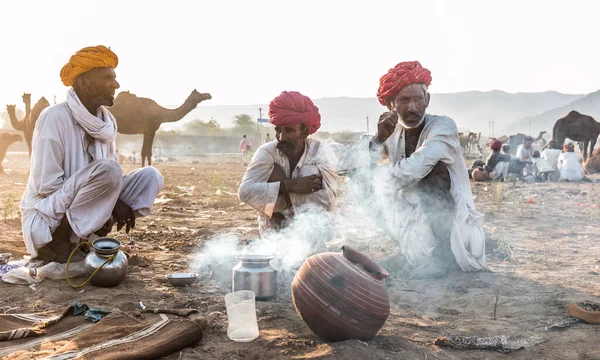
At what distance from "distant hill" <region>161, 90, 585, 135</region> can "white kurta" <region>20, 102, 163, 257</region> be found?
164295 mm

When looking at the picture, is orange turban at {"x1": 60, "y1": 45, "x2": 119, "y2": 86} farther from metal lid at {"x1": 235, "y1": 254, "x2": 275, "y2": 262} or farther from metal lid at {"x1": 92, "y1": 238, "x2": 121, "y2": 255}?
metal lid at {"x1": 235, "y1": 254, "x2": 275, "y2": 262}

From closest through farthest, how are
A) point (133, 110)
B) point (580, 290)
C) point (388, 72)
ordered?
point (580, 290)
point (388, 72)
point (133, 110)

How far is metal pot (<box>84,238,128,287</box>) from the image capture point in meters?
3.79

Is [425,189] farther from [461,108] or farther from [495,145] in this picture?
[461,108]

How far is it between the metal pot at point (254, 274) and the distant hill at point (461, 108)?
165 m

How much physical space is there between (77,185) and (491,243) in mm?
3725

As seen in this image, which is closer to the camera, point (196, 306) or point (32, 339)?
point (32, 339)

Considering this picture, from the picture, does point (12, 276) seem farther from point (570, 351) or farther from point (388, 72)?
point (570, 351)

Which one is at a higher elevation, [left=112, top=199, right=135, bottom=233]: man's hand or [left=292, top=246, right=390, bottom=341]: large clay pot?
[left=112, top=199, right=135, bottom=233]: man's hand

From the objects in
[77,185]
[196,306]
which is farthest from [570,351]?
[77,185]

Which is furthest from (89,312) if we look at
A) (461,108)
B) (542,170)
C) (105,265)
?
(461,108)

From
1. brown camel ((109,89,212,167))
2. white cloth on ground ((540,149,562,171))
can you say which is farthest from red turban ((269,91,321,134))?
white cloth on ground ((540,149,562,171))

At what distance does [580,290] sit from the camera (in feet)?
12.7

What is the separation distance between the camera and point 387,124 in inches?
176
